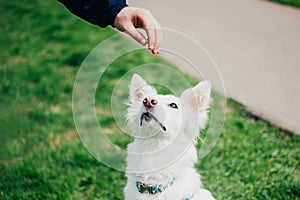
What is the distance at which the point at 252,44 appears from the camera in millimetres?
6047

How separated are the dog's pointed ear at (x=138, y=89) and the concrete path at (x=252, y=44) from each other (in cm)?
229

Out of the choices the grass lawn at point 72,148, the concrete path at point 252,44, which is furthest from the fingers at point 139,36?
the concrete path at point 252,44

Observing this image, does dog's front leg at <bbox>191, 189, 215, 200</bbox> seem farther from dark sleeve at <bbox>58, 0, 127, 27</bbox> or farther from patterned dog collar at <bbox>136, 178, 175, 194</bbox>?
dark sleeve at <bbox>58, 0, 127, 27</bbox>

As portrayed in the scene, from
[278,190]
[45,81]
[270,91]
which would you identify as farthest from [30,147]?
[270,91]

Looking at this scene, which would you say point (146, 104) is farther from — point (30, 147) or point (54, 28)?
point (54, 28)

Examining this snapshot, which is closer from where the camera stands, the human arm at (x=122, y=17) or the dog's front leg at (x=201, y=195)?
the human arm at (x=122, y=17)

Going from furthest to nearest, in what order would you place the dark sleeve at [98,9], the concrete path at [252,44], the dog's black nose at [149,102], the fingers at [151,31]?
1. the concrete path at [252,44]
2. the dark sleeve at [98,9]
3. the dog's black nose at [149,102]
4. the fingers at [151,31]

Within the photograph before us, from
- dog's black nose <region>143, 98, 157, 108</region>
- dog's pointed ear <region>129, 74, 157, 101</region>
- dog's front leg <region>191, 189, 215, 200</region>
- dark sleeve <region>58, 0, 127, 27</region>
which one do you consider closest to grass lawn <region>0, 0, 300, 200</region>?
dog's front leg <region>191, 189, 215, 200</region>

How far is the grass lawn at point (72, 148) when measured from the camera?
373 centimetres

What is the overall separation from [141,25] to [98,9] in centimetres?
39

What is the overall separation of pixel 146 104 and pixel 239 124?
2.33m

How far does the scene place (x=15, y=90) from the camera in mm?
5523

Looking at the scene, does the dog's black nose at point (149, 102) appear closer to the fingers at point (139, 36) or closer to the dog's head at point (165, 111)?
the dog's head at point (165, 111)

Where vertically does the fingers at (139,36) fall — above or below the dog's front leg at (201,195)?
above
